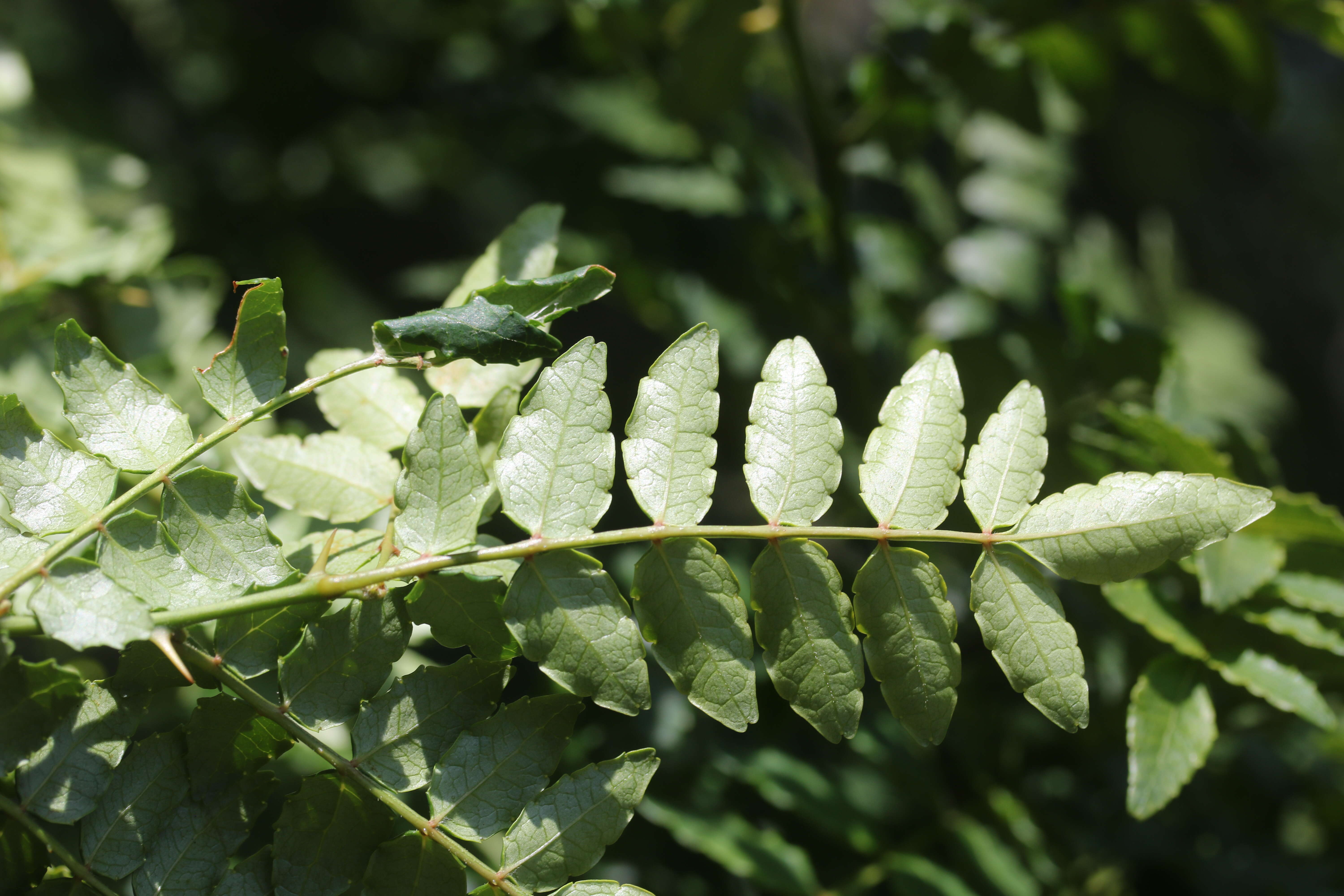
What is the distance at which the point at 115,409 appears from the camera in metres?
0.59

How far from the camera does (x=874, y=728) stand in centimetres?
105

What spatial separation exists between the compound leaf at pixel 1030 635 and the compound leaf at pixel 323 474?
43 cm

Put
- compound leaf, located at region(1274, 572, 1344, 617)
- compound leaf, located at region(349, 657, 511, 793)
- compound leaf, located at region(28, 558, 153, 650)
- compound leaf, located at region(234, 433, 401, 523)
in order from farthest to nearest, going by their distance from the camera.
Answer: compound leaf, located at region(1274, 572, 1344, 617), compound leaf, located at region(234, 433, 401, 523), compound leaf, located at region(349, 657, 511, 793), compound leaf, located at region(28, 558, 153, 650)

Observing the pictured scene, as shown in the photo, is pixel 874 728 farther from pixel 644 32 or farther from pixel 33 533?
pixel 644 32

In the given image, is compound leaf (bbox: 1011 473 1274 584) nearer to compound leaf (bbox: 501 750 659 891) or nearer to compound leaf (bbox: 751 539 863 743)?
compound leaf (bbox: 751 539 863 743)

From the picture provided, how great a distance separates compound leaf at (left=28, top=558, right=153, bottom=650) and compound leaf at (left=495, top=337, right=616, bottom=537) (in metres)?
0.21

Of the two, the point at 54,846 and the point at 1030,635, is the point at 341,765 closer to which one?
the point at 54,846

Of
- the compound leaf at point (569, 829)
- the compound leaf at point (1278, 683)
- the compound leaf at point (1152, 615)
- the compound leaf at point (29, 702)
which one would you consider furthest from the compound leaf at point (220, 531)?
the compound leaf at point (1278, 683)

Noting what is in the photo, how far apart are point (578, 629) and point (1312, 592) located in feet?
2.32

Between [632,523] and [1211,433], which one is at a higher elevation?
[1211,433]

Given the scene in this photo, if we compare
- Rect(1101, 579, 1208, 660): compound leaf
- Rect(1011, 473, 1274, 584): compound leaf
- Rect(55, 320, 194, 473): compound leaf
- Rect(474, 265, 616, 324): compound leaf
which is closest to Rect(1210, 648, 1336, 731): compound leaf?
Rect(1101, 579, 1208, 660): compound leaf

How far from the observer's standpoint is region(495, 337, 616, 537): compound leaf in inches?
21.8

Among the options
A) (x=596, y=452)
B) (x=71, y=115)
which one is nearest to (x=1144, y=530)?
(x=596, y=452)

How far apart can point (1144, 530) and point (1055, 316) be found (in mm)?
927
